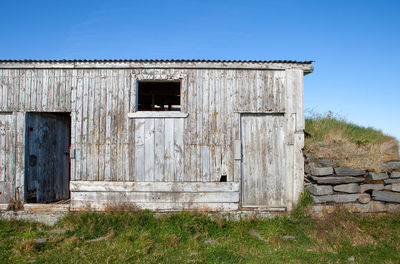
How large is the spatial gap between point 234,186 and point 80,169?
4.13 metres

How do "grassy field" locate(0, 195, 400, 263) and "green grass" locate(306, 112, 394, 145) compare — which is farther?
"green grass" locate(306, 112, 394, 145)

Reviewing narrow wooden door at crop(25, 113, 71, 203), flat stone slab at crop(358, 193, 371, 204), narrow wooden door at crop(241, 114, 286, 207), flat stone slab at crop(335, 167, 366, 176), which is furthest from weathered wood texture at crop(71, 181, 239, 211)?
flat stone slab at crop(358, 193, 371, 204)

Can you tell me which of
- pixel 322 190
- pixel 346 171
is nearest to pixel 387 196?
pixel 346 171

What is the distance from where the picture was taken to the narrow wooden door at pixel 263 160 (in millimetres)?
6961

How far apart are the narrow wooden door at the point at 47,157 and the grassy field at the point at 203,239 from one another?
1.19m

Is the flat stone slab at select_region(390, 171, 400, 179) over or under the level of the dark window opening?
under

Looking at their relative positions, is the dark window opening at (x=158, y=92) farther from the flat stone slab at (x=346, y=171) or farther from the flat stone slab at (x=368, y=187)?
the flat stone slab at (x=368, y=187)

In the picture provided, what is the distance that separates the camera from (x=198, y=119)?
691cm

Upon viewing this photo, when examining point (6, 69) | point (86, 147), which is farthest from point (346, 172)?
point (6, 69)

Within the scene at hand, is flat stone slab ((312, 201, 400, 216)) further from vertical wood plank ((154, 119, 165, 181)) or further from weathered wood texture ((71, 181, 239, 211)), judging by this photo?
vertical wood plank ((154, 119, 165, 181))

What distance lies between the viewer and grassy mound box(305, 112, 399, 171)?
679cm

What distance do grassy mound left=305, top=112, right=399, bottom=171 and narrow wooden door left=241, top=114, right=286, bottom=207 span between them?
0.87 meters

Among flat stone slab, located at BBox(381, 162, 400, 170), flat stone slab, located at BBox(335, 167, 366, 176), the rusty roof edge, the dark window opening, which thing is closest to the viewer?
flat stone slab, located at BBox(335, 167, 366, 176)

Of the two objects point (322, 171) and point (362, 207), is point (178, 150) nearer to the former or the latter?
point (322, 171)
